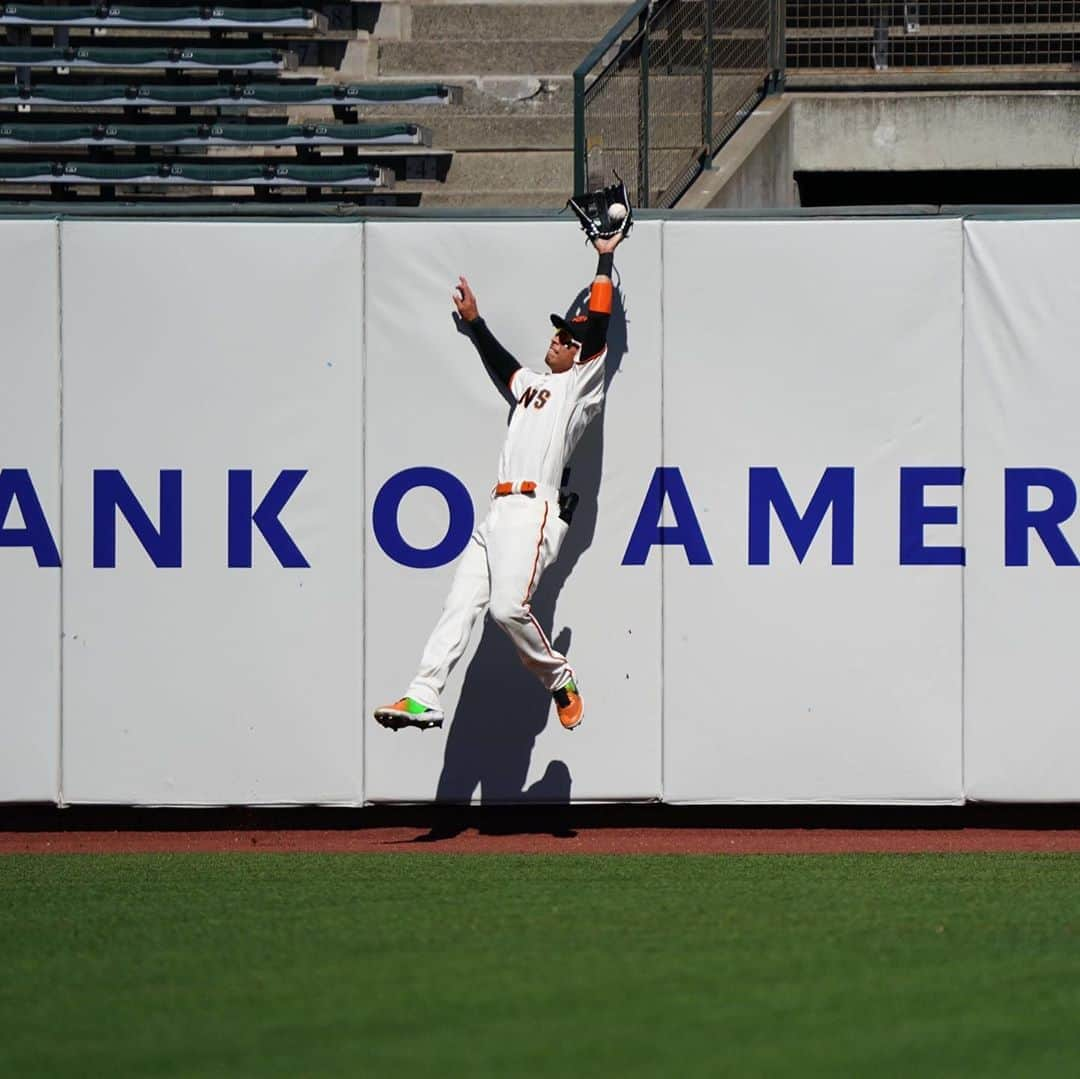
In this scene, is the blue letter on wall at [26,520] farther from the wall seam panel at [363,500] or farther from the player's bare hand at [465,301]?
the player's bare hand at [465,301]

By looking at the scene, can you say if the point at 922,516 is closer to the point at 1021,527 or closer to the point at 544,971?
the point at 1021,527

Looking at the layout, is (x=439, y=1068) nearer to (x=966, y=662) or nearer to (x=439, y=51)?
(x=966, y=662)

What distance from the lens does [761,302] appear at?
25.8 feet

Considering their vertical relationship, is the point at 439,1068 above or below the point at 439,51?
below

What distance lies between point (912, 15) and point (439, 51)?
406cm

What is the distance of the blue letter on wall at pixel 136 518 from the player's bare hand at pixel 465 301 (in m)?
1.42

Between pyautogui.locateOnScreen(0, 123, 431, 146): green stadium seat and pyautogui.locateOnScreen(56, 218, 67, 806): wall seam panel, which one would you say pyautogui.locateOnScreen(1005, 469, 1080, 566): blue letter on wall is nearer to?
pyautogui.locateOnScreen(56, 218, 67, 806): wall seam panel

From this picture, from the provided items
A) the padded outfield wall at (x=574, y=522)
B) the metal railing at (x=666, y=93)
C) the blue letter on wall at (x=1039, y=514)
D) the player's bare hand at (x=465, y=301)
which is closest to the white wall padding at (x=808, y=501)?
the padded outfield wall at (x=574, y=522)

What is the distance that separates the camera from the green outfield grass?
166 inches

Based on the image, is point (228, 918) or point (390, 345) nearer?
point (228, 918)

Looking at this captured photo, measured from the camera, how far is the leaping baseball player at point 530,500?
7406mm

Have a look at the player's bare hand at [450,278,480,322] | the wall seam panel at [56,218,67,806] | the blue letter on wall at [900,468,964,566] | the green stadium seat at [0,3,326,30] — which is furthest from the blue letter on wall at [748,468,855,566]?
the green stadium seat at [0,3,326,30]

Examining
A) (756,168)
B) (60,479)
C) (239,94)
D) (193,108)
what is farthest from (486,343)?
(193,108)

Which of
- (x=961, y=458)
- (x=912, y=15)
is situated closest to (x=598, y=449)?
(x=961, y=458)
